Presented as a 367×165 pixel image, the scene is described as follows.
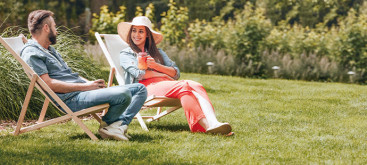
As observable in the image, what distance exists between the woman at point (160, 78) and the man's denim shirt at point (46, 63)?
84 centimetres

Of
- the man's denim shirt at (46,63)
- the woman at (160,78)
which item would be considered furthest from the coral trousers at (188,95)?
the man's denim shirt at (46,63)

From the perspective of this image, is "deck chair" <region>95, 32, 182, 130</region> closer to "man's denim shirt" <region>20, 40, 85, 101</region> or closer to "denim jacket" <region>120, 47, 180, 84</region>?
"denim jacket" <region>120, 47, 180, 84</region>

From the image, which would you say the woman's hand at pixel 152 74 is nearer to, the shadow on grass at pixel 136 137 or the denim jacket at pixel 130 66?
the denim jacket at pixel 130 66

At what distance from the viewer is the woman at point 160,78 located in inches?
183

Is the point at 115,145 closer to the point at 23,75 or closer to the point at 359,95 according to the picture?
A: the point at 23,75

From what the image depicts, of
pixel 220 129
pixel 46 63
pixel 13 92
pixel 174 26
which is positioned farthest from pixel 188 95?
pixel 174 26

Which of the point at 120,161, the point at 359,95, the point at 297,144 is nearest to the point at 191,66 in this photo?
the point at 359,95

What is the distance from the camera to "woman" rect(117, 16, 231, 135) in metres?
4.64

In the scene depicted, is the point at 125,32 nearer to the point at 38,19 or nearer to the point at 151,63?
the point at 151,63

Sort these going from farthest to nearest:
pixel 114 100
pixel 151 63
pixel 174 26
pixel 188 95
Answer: pixel 174 26, pixel 151 63, pixel 188 95, pixel 114 100

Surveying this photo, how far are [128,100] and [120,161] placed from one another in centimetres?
75

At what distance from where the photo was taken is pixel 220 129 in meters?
4.55

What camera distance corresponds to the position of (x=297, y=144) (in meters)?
4.39

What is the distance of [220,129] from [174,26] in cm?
810
